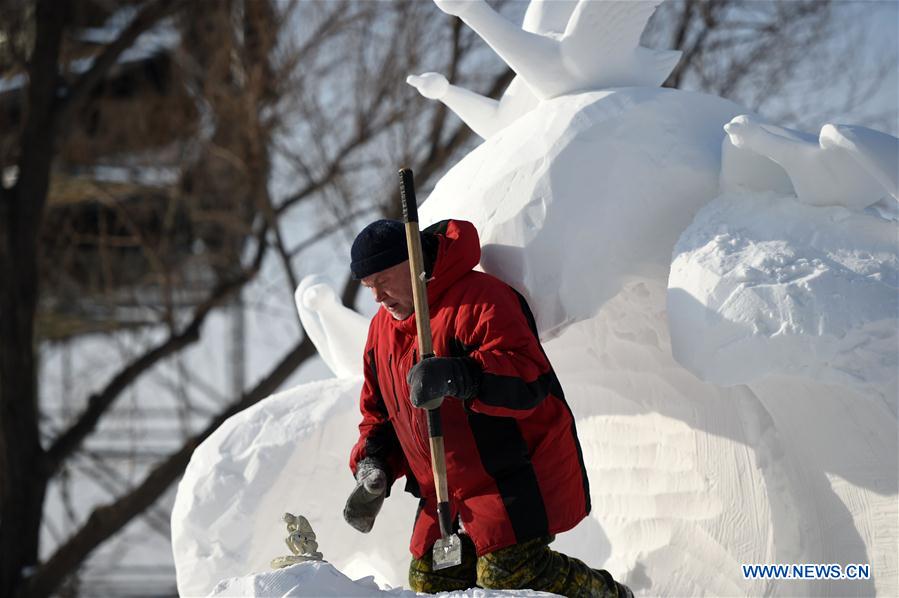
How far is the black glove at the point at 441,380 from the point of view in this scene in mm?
2125

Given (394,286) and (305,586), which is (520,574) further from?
(394,286)

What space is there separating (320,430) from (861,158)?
1.52 meters

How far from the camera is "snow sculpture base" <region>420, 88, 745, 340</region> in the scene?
2.50 m

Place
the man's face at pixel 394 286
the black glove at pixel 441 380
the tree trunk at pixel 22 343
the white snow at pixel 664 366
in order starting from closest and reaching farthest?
the black glove at pixel 441 380
the white snow at pixel 664 366
the man's face at pixel 394 286
the tree trunk at pixel 22 343

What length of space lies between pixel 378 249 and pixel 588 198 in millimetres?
509

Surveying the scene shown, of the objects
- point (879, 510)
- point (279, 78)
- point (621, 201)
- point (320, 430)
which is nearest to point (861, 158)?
point (621, 201)

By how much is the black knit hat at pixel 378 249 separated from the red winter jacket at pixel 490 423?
0.06m

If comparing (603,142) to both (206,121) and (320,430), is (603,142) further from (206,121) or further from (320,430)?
(206,121)

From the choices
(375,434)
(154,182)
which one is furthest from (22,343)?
(375,434)

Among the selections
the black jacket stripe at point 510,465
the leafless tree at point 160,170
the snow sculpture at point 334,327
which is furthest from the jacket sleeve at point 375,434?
the leafless tree at point 160,170

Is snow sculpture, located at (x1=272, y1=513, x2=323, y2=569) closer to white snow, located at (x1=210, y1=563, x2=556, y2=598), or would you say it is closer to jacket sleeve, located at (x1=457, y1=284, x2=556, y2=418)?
white snow, located at (x1=210, y1=563, x2=556, y2=598)

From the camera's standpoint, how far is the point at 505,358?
2176 millimetres

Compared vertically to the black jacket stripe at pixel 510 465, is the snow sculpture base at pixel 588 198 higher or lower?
higher

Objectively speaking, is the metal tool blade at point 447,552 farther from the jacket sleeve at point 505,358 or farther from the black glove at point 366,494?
the jacket sleeve at point 505,358
